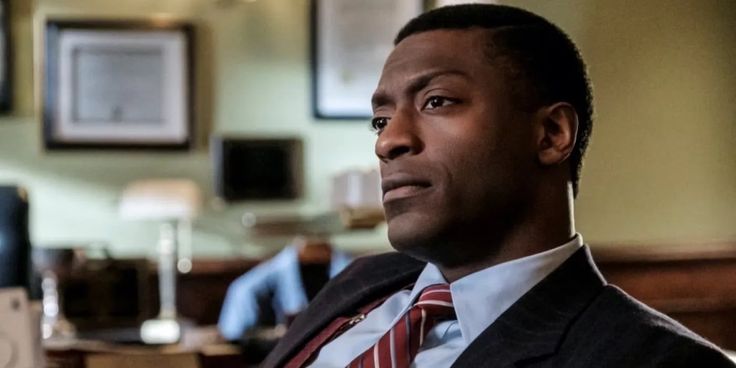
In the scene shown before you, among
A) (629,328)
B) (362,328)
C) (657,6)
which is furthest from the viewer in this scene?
(657,6)

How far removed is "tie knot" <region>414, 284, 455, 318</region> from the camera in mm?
1194

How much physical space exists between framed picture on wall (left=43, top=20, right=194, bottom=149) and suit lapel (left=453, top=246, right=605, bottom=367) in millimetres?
2728

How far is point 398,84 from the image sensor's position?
1.18 metres

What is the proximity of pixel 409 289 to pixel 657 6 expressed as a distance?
218 centimetres

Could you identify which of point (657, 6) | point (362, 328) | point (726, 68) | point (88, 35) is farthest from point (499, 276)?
point (88, 35)

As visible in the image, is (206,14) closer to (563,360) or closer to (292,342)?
(292,342)

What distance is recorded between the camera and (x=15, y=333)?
4.90 ft

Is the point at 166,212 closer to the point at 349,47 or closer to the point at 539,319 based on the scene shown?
the point at 349,47

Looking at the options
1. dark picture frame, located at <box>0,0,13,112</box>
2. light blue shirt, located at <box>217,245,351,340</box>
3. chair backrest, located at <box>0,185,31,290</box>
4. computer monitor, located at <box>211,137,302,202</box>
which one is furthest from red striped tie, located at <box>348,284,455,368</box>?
dark picture frame, located at <box>0,0,13,112</box>

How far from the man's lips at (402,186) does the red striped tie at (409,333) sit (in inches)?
6.2

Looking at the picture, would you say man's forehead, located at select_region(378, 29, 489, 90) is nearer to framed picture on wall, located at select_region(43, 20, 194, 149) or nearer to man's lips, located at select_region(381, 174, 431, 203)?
man's lips, located at select_region(381, 174, 431, 203)

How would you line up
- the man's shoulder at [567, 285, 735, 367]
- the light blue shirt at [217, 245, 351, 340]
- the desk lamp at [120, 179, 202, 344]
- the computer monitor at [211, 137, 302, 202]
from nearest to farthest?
the man's shoulder at [567, 285, 735, 367] < the light blue shirt at [217, 245, 351, 340] < the desk lamp at [120, 179, 202, 344] < the computer monitor at [211, 137, 302, 202]

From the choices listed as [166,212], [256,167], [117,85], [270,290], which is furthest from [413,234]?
[117,85]

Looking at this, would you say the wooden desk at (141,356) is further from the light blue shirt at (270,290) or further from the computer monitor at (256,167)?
the computer monitor at (256,167)
